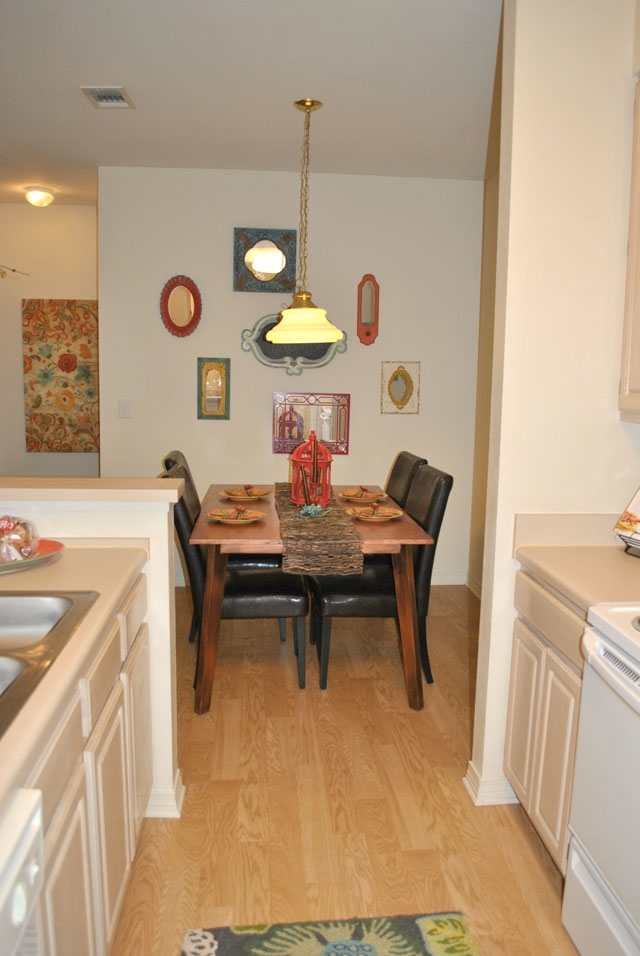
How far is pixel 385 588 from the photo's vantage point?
10.6ft

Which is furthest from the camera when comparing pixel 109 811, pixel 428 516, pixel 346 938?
pixel 428 516

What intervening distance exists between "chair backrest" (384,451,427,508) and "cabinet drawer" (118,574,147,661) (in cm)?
187

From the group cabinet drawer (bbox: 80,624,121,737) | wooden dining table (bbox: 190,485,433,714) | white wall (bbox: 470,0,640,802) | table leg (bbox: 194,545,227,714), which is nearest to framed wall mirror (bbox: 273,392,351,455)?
wooden dining table (bbox: 190,485,433,714)

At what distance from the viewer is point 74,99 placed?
332 centimetres

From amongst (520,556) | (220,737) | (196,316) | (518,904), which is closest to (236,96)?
(196,316)

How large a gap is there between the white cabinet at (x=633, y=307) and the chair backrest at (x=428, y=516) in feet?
3.51

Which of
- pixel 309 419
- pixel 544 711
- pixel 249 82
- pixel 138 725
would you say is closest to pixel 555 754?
pixel 544 711

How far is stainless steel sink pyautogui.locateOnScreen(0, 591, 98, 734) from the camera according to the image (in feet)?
4.35

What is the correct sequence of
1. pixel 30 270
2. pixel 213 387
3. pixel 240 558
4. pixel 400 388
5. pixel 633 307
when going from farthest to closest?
pixel 30 270, pixel 400 388, pixel 213 387, pixel 240 558, pixel 633 307

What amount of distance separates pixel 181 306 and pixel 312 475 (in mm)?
1700

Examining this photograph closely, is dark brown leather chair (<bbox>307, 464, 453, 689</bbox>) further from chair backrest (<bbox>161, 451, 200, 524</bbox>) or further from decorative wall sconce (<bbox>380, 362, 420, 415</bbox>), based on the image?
decorative wall sconce (<bbox>380, 362, 420, 415</bbox>)

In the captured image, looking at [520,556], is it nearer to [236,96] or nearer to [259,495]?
[259,495]

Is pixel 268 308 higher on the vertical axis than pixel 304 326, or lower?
higher

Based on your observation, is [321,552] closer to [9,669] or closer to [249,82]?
[9,669]
